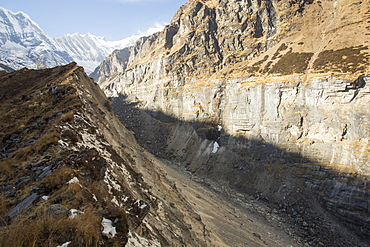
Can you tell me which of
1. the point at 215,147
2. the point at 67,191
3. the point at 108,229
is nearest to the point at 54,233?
the point at 108,229

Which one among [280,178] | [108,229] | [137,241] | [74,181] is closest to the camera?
[108,229]

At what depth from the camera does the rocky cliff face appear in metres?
27.9

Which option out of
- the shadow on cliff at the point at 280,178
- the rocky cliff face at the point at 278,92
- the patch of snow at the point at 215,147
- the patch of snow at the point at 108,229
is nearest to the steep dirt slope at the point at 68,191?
the patch of snow at the point at 108,229

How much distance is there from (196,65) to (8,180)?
6121 centimetres

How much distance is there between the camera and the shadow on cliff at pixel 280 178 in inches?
944

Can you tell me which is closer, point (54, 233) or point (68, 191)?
point (54, 233)

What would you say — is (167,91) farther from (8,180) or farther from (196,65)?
(8,180)

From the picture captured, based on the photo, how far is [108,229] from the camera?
3953 mm

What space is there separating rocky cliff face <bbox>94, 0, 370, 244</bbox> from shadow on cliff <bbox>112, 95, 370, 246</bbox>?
0.65ft

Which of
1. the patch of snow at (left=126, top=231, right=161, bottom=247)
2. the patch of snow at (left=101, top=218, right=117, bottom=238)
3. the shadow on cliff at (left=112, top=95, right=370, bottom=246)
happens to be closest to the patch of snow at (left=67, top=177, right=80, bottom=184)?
the patch of snow at (left=101, top=218, right=117, bottom=238)

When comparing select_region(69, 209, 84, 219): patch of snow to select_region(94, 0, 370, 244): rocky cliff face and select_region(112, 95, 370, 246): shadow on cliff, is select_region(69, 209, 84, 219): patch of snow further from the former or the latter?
select_region(94, 0, 370, 244): rocky cliff face

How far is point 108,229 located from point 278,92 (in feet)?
132

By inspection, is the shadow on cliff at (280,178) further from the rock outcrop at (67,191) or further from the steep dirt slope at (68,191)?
the rock outcrop at (67,191)

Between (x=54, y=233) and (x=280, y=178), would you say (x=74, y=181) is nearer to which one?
(x=54, y=233)
